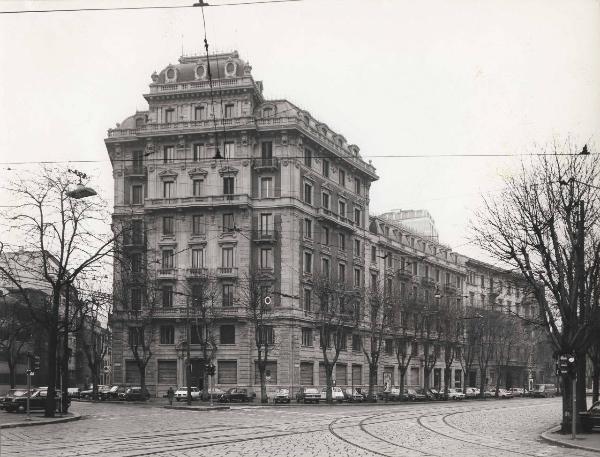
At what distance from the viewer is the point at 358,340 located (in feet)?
242

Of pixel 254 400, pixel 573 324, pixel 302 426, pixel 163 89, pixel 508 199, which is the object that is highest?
pixel 163 89

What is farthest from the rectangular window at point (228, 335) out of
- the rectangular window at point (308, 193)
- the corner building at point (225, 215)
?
the rectangular window at point (308, 193)

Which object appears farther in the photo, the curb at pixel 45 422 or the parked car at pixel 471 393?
the parked car at pixel 471 393

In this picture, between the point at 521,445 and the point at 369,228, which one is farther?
the point at 369,228

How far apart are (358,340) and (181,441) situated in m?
52.6

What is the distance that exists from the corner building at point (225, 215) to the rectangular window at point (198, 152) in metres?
0.17

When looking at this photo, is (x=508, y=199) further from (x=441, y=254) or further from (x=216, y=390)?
(x=441, y=254)

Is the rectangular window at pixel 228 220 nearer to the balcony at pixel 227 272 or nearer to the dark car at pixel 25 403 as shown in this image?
the balcony at pixel 227 272

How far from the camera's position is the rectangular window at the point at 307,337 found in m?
66.6

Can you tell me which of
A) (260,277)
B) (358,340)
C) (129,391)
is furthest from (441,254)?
(129,391)

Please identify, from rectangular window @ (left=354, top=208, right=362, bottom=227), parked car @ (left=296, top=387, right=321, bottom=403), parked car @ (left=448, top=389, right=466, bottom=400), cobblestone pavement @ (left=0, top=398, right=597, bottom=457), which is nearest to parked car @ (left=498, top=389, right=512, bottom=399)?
parked car @ (left=448, top=389, right=466, bottom=400)

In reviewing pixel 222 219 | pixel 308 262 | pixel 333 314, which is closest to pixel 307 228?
pixel 308 262

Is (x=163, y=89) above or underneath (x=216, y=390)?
above

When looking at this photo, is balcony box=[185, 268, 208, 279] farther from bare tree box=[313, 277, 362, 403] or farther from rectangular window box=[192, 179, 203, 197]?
bare tree box=[313, 277, 362, 403]
